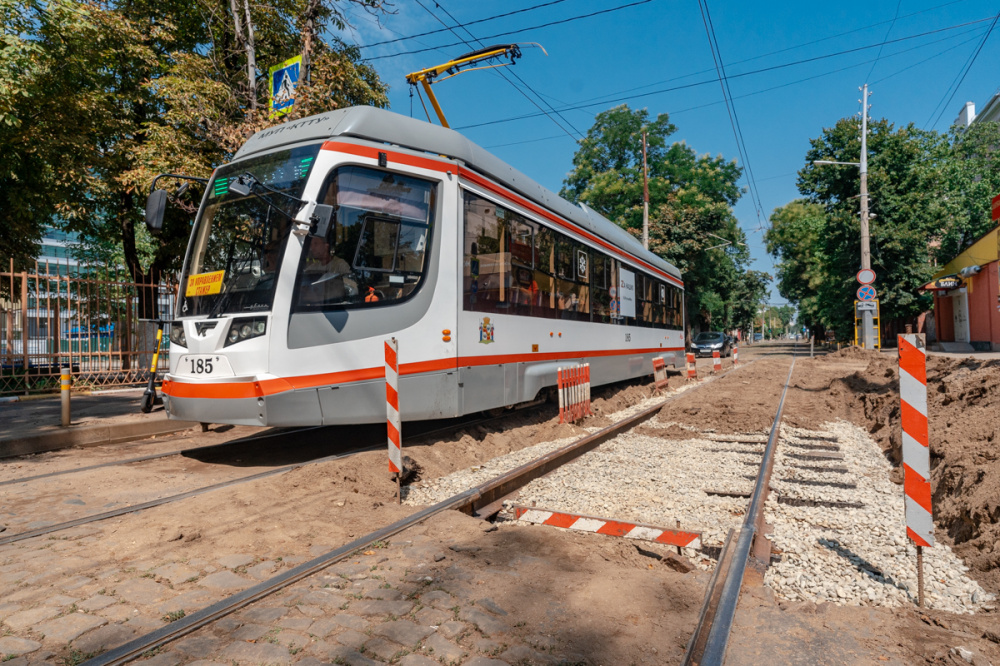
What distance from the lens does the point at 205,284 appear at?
6.21 metres

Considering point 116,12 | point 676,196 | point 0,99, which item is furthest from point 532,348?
point 676,196

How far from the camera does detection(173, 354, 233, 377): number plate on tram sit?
5.70 m

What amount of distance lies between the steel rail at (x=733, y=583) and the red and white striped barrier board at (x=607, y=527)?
1.08 ft

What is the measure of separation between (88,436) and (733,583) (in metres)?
7.76

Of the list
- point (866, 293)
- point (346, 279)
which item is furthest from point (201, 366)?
point (866, 293)

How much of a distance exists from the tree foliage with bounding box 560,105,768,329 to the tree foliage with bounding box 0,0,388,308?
21582mm

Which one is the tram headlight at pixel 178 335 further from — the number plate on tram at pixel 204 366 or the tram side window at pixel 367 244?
the tram side window at pixel 367 244

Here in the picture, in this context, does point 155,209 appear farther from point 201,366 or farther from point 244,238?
point 201,366

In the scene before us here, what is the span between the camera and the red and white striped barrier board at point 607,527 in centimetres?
400

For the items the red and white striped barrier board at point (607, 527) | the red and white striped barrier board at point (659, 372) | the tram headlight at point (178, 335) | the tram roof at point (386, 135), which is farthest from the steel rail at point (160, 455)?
the red and white striped barrier board at point (659, 372)

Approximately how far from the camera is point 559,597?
3.17m

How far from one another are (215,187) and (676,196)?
103ft

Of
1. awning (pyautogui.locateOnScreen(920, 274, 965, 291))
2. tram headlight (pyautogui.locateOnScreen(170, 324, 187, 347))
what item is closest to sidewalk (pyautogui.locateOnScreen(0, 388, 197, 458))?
tram headlight (pyautogui.locateOnScreen(170, 324, 187, 347))

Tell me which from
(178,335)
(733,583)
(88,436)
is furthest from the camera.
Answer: (88,436)
